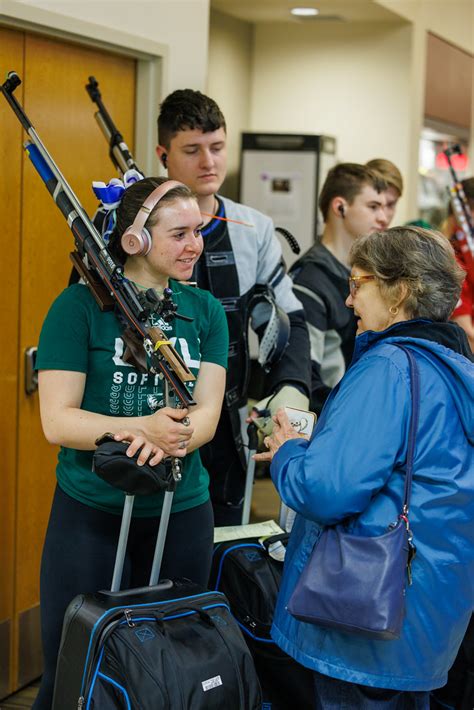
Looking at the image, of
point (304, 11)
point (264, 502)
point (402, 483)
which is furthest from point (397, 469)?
point (304, 11)

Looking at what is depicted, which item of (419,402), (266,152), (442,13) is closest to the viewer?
(419,402)

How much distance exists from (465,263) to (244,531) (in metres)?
2.17

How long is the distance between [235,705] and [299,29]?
5.47 metres

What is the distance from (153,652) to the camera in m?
2.04

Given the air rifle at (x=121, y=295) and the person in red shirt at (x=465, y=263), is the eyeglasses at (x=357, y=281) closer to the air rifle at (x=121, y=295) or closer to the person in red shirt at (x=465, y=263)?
the air rifle at (x=121, y=295)

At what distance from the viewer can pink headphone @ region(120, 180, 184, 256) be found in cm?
230

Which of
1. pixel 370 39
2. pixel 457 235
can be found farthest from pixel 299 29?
pixel 457 235

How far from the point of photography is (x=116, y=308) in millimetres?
2293

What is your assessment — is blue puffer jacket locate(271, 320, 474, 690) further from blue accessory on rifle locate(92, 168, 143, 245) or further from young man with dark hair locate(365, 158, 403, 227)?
young man with dark hair locate(365, 158, 403, 227)

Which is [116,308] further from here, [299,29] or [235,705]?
[299,29]

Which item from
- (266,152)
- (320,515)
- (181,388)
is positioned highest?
(266,152)

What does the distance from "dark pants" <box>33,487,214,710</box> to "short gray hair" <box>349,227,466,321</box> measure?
2.46 ft

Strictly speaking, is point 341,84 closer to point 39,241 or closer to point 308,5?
point 308,5

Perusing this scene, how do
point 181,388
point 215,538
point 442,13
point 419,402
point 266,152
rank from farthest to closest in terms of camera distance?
1. point 442,13
2. point 266,152
3. point 215,538
4. point 181,388
5. point 419,402
